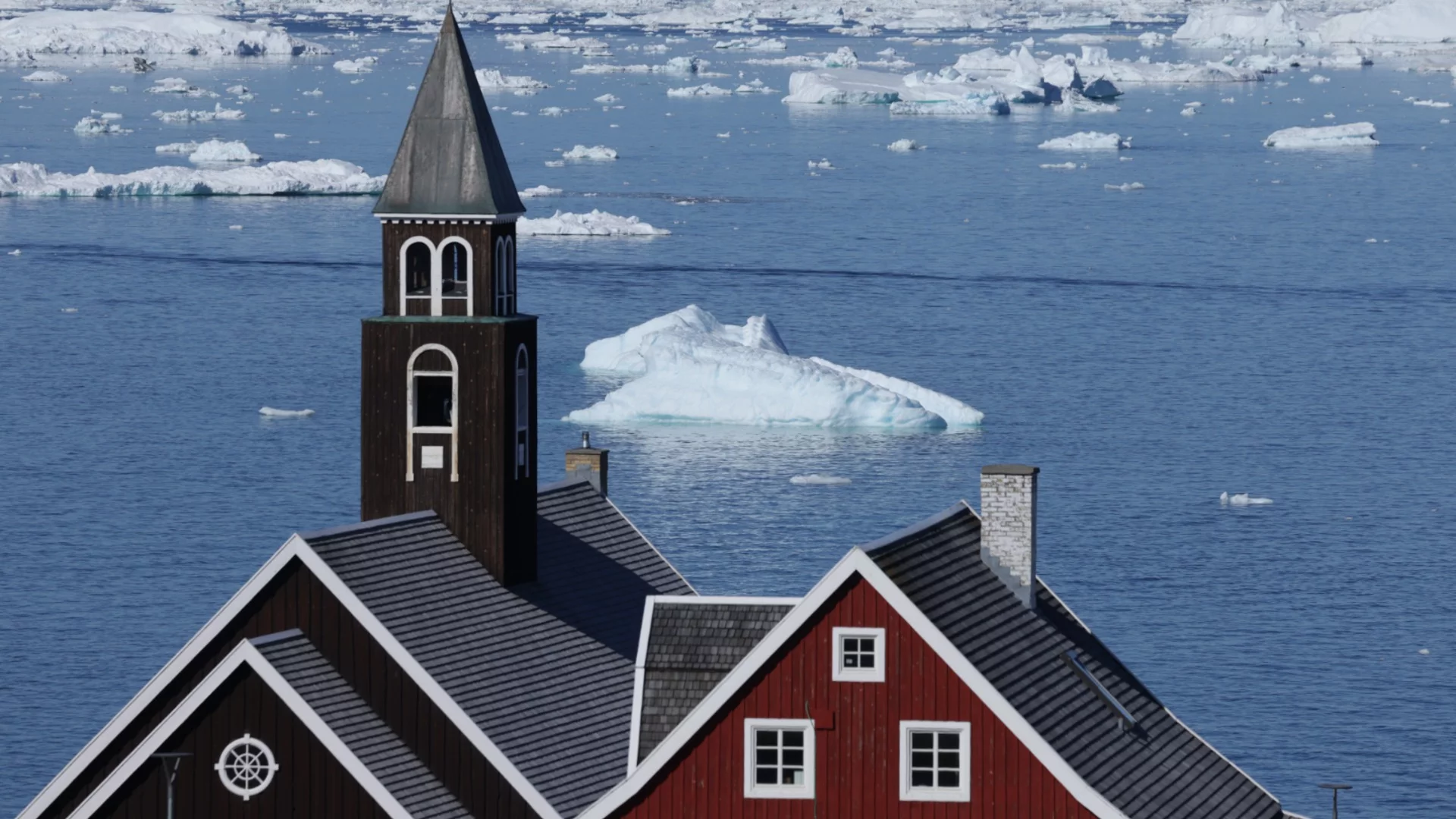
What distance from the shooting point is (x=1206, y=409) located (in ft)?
221

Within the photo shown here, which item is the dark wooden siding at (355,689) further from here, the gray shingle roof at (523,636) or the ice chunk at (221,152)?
the ice chunk at (221,152)

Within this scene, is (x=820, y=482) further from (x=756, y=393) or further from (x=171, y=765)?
(x=171, y=765)

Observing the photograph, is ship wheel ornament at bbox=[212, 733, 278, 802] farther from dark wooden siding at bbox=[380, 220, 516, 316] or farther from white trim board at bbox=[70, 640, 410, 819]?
dark wooden siding at bbox=[380, 220, 516, 316]

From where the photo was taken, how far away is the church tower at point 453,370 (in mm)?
25547

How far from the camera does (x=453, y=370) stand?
2592 cm

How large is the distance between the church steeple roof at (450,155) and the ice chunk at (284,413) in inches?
1494

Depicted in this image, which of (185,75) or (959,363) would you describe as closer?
(959,363)

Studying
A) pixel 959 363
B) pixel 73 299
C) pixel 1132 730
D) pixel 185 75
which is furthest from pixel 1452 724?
pixel 185 75

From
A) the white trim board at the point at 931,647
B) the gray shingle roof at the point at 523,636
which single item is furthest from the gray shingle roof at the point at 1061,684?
the gray shingle roof at the point at 523,636

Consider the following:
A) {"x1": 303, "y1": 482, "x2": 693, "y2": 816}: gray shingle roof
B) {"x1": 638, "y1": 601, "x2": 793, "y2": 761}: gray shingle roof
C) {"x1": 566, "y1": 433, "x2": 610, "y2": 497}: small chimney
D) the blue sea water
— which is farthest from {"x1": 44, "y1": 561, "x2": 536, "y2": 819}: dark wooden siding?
the blue sea water

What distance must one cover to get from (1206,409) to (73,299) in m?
37.7

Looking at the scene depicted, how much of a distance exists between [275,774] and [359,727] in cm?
84

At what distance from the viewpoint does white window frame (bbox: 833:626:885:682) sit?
20.3 metres

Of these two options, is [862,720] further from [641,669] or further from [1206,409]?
[1206,409]
